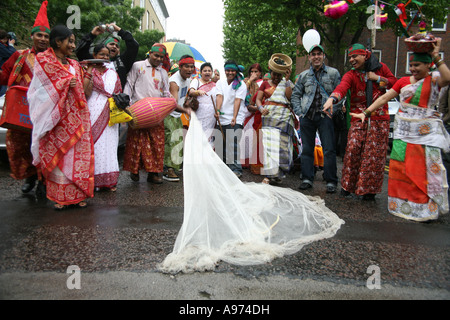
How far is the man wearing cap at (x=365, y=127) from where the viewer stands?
180 inches

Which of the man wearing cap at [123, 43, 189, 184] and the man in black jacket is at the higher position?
the man in black jacket

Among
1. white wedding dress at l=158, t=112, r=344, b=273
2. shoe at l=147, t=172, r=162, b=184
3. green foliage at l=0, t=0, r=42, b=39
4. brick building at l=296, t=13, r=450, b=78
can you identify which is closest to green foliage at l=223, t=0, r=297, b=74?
brick building at l=296, t=13, r=450, b=78

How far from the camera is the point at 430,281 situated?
2.32m

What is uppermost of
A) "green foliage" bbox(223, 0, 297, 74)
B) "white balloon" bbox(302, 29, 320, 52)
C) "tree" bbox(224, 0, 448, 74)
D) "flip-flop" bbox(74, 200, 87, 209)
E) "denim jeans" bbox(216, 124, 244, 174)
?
"green foliage" bbox(223, 0, 297, 74)

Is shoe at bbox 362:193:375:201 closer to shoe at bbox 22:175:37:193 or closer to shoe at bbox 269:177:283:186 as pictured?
shoe at bbox 269:177:283:186

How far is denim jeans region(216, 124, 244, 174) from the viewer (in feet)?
20.9

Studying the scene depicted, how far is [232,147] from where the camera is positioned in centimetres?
Answer: 644

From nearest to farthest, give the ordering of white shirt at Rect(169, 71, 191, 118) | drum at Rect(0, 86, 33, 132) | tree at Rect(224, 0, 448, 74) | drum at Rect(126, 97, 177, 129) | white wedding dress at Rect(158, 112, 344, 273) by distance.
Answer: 1. white wedding dress at Rect(158, 112, 344, 273)
2. drum at Rect(0, 86, 33, 132)
3. drum at Rect(126, 97, 177, 129)
4. white shirt at Rect(169, 71, 191, 118)
5. tree at Rect(224, 0, 448, 74)

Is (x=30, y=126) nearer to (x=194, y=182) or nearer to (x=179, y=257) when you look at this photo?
(x=194, y=182)

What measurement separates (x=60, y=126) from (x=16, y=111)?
814 millimetres

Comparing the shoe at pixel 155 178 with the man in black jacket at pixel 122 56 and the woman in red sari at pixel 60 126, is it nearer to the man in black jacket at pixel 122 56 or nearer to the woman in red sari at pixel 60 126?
the man in black jacket at pixel 122 56

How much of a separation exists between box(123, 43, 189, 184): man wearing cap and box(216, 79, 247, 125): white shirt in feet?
4.08

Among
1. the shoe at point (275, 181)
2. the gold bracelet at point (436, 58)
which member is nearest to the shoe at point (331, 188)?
the shoe at point (275, 181)

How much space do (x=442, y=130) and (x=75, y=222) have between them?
12.9 feet
